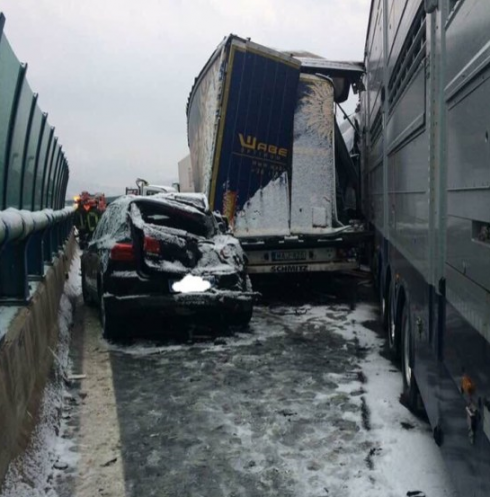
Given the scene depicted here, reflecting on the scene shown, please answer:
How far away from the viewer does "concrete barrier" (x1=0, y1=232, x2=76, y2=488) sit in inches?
142

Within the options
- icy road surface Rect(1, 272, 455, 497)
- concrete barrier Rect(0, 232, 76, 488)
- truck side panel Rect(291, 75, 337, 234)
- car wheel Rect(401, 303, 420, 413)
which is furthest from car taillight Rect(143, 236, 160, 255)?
car wheel Rect(401, 303, 420, 413)

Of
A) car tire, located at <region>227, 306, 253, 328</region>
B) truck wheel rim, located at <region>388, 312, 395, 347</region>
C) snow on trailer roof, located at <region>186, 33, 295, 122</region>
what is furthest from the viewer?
snow on trailer roof, located at <region>186, 33, 295, 122</region>

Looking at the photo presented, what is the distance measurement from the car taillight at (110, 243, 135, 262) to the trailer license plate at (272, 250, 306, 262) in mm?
2949

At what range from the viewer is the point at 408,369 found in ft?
16.6

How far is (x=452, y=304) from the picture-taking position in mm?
2963

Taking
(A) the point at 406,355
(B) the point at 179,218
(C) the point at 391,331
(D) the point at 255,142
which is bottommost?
(C) the point at 391,331

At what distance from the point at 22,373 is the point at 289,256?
246 inches

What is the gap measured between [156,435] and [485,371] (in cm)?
307

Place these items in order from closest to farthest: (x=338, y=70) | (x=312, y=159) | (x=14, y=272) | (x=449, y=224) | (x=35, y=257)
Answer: (x=449, y=224) < (x=14, y=272) < (x=35, y=257) < (x=312, y=159) < (x=338, y=70)

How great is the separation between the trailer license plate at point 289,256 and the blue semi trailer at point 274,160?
2 cm

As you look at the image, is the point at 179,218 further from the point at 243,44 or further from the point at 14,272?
the point at 14,272

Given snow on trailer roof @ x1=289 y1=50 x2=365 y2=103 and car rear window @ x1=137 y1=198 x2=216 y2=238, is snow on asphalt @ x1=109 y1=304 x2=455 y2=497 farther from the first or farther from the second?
snow on trailer roof @ x1=289 y1=50 x2=365 y2=103

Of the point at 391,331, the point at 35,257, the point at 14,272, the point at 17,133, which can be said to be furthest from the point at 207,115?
the point at 14,272

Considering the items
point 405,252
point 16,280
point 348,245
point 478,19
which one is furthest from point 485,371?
point 348,245
